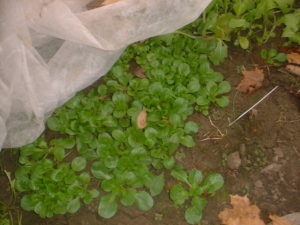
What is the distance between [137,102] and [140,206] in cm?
43

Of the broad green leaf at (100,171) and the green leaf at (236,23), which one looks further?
the green leaf at (236,23)

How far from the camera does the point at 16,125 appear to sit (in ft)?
4.22

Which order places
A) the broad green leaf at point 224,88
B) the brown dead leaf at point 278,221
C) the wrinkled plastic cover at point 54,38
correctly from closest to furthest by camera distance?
the wrinkled plastic cover at point 54,38
the brown dead leaf at point 278,221
the broad green leaf at point 224,88

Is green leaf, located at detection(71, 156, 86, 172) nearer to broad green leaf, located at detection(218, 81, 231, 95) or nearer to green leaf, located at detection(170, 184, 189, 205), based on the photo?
green leaf, located at detection(170, 184, 189, 205)

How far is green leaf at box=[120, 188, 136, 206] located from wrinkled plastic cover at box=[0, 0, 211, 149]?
0.41 metres

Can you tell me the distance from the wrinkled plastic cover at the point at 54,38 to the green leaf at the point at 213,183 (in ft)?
1.94

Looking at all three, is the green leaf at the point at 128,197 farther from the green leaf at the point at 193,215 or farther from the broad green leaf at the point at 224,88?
the broad green leaf at the point at 224,88

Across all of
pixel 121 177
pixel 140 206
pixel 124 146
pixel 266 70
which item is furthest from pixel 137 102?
pixel 266 70

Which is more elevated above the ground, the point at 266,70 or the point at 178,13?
the point at 178,13

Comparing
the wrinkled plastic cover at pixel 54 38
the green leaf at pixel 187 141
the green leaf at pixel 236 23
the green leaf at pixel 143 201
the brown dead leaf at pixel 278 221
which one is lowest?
the brown dead leaf at pixel 278 221

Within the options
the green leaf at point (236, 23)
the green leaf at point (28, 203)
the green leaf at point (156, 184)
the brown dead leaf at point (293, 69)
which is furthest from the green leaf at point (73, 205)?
the brown dead leaf at point (293, 69)

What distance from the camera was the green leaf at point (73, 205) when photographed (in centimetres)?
127

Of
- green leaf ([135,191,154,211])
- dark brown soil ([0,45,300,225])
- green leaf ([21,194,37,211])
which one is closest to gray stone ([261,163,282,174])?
dark brown soil ([0,45,300,225])

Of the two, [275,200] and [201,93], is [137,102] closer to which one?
[201,93]
